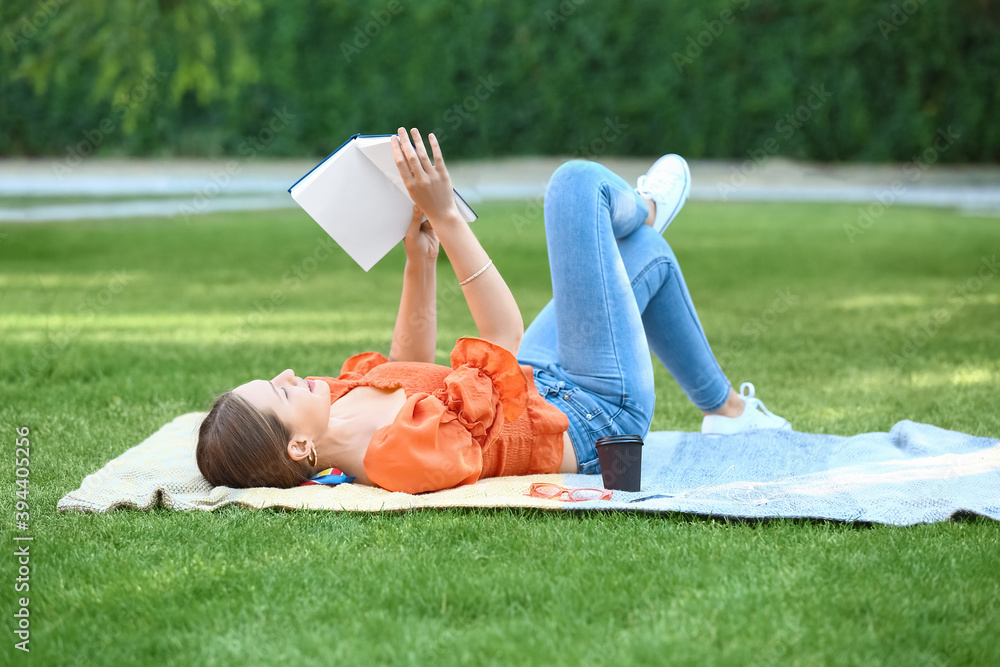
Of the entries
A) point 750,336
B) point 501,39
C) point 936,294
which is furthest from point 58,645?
point 501,39

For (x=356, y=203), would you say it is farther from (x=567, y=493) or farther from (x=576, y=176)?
(x=567, y=493)

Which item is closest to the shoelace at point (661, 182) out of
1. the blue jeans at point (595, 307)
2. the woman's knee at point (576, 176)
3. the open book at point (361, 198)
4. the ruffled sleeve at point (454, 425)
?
the blue jeans at point (595, 307)

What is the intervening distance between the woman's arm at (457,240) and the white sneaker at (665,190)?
0.71 m

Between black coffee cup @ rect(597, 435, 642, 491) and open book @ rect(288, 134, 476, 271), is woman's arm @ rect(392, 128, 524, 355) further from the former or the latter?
black coffee cup @ rect(597, 435, 642, 491)

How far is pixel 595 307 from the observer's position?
3018 mm

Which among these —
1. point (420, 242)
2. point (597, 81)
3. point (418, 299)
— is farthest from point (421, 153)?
point (597, 81)

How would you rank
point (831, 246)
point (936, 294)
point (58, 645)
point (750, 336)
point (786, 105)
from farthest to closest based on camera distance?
1. point (786, 105)
2. point (831, 246)
3. point (936, 294)
4. point (750, 336)
5. point (58, 645)

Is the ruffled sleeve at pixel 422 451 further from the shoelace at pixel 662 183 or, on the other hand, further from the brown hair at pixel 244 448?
the shoelace at pixel 662 183

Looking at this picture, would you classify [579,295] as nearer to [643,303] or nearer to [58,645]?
[643,303]

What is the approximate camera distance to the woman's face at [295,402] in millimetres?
2764

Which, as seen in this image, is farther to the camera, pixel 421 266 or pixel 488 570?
pixel 421 266

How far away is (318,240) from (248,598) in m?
8.48

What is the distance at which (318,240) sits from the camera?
10477 mm

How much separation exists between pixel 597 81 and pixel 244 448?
13671 millimetres
